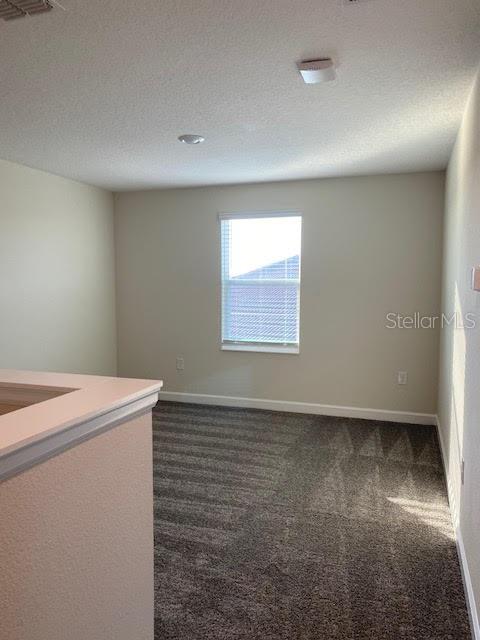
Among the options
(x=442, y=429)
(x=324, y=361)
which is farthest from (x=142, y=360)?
(x=442, y=429)

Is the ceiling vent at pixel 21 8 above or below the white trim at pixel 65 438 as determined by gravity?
above

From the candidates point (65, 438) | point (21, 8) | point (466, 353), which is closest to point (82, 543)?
point (65, 438)

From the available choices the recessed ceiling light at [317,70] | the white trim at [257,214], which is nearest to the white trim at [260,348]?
the white trim at [257,214]

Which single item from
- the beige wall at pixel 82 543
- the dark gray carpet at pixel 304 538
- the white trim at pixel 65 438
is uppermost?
the white trim at pixel 65 438

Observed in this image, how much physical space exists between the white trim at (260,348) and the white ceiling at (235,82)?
1.87m

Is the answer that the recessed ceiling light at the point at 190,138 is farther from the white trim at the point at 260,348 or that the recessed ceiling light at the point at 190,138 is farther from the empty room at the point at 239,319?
the white trim at the point at 260,348

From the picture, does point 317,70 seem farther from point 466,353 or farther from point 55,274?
point 55,274

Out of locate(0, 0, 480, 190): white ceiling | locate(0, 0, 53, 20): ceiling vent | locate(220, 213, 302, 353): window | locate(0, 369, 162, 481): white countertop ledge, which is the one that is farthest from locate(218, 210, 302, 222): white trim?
locate(0, 369, 162, 481): white countertop ledge

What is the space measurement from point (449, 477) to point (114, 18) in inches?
123

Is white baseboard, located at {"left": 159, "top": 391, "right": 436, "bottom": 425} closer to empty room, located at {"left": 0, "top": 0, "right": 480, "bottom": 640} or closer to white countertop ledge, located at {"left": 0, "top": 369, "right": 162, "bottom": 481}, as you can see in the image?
empty room, located at {"left": 0, "top": 0, "right": 480, "bottom": 640}

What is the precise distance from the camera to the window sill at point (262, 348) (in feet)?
15.3

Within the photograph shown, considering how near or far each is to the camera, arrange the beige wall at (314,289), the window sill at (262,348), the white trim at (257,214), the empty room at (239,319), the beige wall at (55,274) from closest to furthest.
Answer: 1. the empty room at (239,319)
2. the beige wall at (55,274)
3. the beige wall at (314,289)
4. the white trim at (257,214)
5. the window sill at (262,348)

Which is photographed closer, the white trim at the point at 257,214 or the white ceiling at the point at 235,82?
the white ceiling at the point at 235,82

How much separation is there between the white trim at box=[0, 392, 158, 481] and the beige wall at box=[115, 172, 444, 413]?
3341mm
